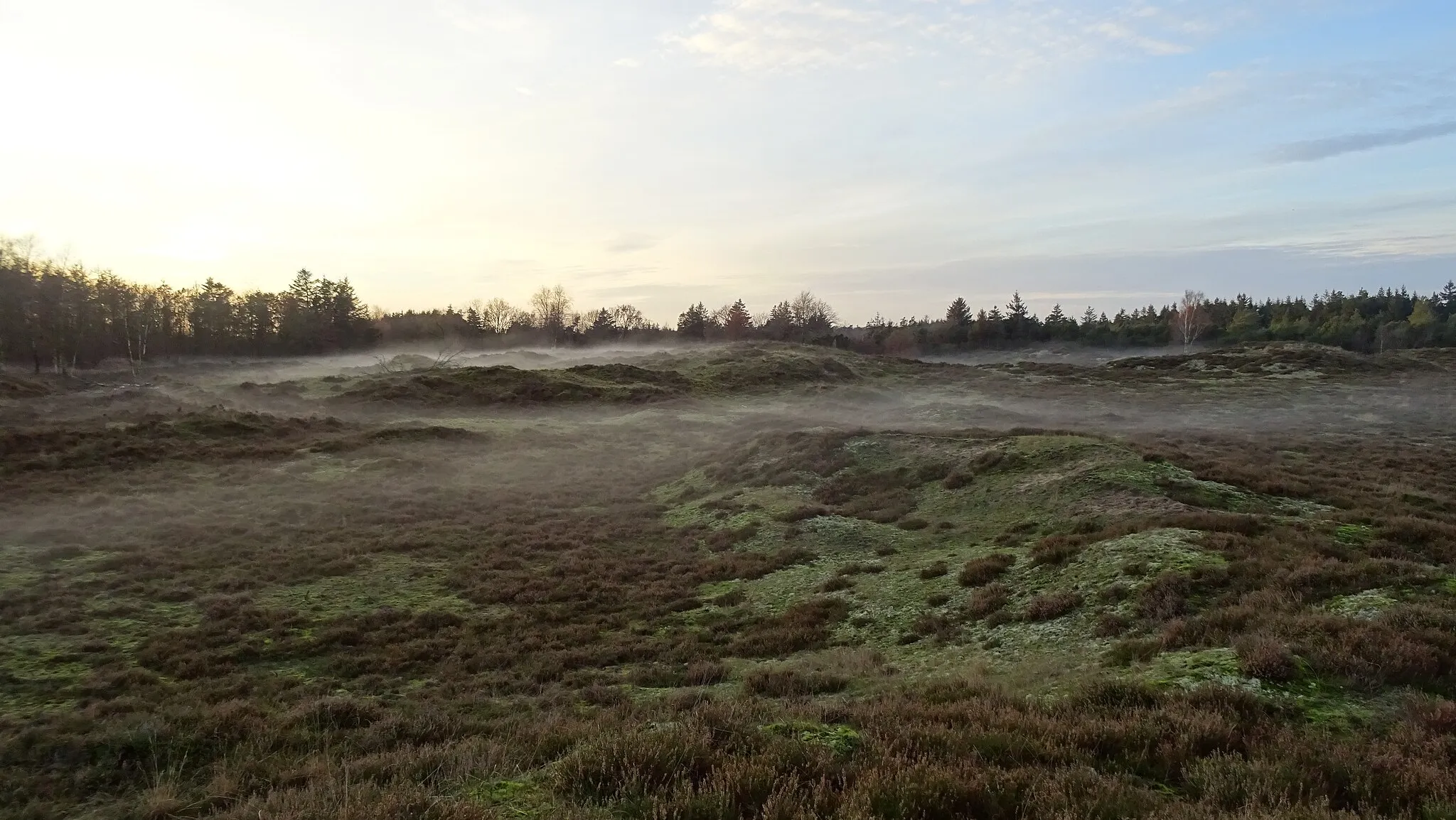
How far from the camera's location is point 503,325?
17075 cm

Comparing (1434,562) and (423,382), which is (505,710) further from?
(423,382)

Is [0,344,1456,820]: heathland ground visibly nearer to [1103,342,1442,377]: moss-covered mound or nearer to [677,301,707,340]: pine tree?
[1103,342,1442,377]: moss-covered mound

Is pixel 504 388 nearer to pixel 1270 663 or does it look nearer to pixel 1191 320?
pixel 1270 663

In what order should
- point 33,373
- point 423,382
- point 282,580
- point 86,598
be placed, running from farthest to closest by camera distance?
point 33,373
point 423,382
point 282,580
point 86,598

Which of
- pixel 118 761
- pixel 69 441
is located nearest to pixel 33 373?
pixel 69 441

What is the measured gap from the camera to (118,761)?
33.9ft

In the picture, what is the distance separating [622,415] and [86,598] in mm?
44855

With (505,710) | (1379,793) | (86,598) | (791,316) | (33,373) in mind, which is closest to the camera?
(1379,793)

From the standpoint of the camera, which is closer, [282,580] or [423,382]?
[282,580]

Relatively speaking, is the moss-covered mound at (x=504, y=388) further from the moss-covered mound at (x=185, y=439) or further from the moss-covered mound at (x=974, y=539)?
the moss-covered mound at (x=974, y=539)

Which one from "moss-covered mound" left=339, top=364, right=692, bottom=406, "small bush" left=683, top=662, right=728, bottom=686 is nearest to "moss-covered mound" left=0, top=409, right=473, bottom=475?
"moss-covered mound" left=339, top=364, right=692, bottom=406

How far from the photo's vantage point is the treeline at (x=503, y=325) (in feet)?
262

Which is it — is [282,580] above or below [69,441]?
below

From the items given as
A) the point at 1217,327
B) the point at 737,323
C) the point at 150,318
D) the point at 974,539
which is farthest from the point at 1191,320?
the point at 150,318
